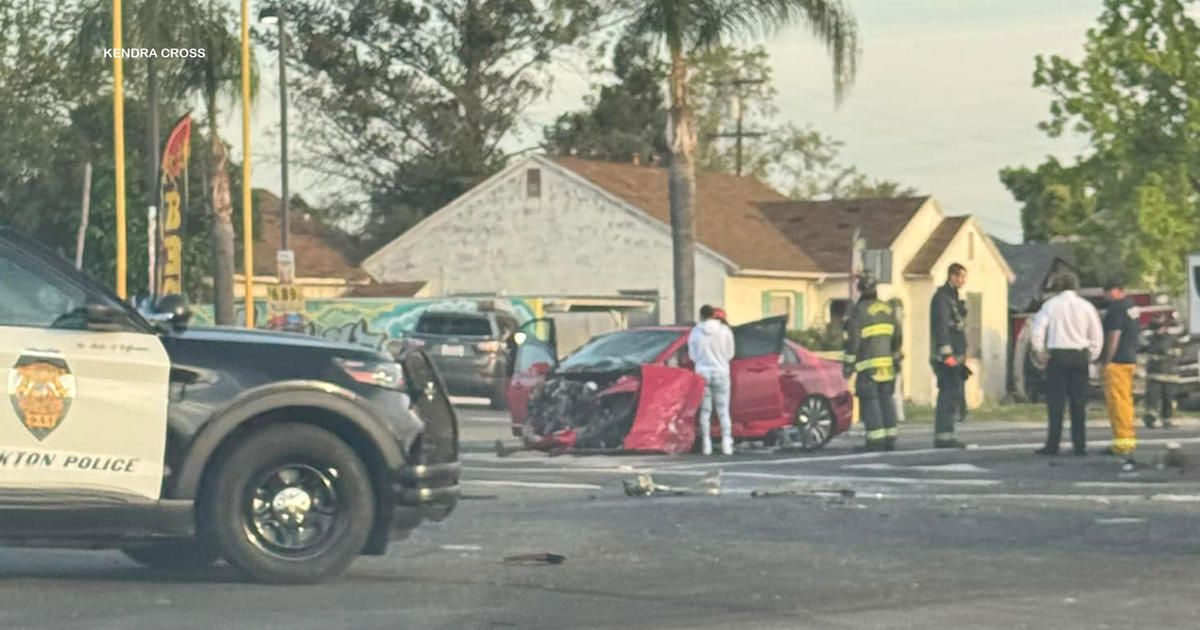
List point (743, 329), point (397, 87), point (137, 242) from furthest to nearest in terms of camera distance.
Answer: point (397, 87) → point (137, 242) → point (743, 329)

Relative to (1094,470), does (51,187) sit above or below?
above

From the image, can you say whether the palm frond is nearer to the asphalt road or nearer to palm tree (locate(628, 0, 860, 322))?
palm tree (locate(628, 0, 860, 322))

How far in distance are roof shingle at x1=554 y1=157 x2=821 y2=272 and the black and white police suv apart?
125 feet

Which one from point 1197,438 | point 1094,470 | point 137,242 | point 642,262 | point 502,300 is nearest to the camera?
point 1094,470

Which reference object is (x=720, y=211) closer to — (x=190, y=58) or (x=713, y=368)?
(x=190, y=58)

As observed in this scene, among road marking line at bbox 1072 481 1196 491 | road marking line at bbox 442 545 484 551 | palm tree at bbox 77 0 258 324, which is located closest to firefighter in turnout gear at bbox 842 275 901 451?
road marking line at bbox 1072 481 1196 491

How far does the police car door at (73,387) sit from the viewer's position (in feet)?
33.0

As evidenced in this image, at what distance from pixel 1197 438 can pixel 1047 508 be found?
37.2 ft

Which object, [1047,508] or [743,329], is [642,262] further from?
[1047,508]

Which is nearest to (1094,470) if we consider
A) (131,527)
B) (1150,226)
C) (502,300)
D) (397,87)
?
(131,527)

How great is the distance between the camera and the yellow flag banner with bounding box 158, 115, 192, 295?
33750mm

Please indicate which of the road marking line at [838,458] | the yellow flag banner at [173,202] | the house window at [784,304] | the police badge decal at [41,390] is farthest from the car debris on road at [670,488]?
the house window at [784,304]

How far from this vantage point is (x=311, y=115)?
70.3 m

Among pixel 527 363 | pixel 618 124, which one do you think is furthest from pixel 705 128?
pixel 527 363
